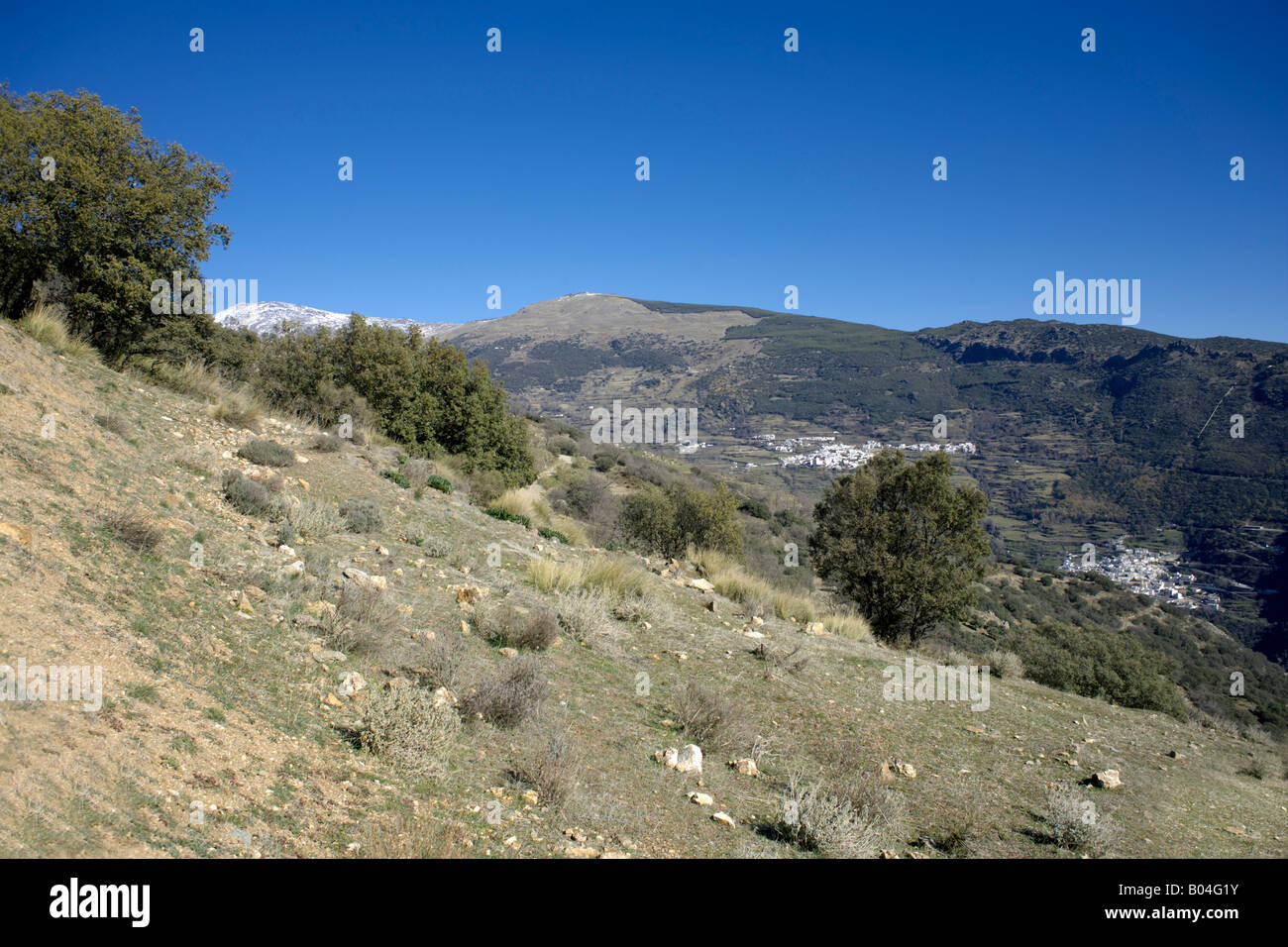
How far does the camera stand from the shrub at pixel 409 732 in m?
4.39

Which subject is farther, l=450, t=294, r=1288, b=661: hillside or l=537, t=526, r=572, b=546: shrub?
l=450, t=294, r=1288, b=661: hillside

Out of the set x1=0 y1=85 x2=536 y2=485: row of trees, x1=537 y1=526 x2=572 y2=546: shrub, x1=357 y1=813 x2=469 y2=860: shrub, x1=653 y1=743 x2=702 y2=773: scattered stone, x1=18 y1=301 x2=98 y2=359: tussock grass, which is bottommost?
x1=653 y1=743 x2=702 y2=773: scattered stone

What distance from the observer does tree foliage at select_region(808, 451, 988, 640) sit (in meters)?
15.6

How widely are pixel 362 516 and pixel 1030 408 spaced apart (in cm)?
14628

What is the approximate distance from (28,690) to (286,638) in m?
2.20

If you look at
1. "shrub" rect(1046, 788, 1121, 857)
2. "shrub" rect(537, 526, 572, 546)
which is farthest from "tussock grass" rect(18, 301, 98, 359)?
"shrub" rect(1046, 788, 1121, 857)

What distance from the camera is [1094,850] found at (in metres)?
5.05

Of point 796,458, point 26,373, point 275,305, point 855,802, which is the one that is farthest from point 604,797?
point 275,305

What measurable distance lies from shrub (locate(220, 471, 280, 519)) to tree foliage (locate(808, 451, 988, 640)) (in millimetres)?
13503

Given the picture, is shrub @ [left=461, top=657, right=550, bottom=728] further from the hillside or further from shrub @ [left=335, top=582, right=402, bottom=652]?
the hillside

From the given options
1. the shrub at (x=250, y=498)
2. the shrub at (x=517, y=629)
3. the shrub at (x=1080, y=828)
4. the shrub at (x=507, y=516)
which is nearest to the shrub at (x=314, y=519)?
the shrub at (x=250, y=498)

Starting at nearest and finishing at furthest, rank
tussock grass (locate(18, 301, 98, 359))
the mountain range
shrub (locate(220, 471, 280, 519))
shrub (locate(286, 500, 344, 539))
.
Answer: shrub (locate(220, 471, 280, 519)), shrub (locate(286, 500, 344, 539)), tussock grass (locate(18, 301, 98, 359)), the mountain range

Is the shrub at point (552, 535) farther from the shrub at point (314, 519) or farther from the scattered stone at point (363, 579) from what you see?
the scattered stone at point (363, 579)
